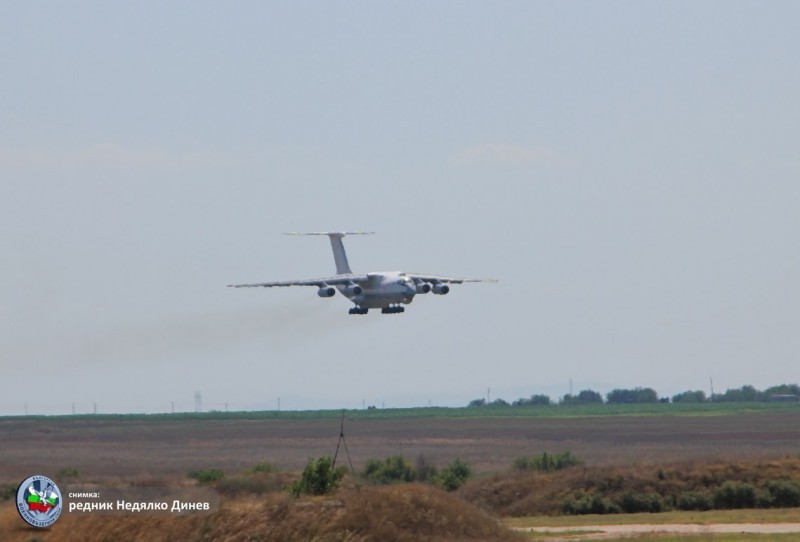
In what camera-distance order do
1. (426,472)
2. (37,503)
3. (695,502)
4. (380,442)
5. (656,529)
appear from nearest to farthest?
(37,503) → (656,529) → (695,502) → (426,472) → (380,442)

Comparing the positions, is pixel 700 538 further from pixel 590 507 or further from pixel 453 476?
pixel 453 476

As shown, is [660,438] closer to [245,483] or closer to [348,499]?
[245,483]

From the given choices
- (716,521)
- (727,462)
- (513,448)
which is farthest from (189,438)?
(716,521)

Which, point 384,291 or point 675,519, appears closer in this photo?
point 675,519

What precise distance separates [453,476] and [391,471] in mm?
3256

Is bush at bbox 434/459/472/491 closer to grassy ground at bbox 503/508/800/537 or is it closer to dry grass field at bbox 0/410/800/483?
dry grass field at bbox 0/410/800/483

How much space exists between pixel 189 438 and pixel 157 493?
61699 mm

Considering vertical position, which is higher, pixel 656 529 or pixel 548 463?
pixel 548 463

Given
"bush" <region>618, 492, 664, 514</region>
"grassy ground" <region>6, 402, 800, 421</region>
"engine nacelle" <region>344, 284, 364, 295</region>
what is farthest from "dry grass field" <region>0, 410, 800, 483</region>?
"grassy ground" <region>6, 402, 800, 421</region>

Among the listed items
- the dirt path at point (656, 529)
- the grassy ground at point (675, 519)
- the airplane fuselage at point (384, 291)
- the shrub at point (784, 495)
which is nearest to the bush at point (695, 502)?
the shrub at point (784, 495)

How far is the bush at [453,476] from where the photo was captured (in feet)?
167

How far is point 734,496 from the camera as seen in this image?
43500 millimetres

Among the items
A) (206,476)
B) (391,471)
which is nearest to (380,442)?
(391,471)

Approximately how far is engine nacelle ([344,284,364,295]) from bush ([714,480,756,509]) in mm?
24133
